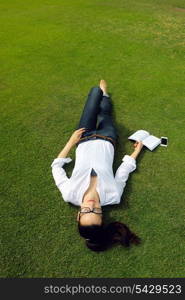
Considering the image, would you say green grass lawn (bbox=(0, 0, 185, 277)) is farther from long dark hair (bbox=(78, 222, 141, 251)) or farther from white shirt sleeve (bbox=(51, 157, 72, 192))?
white shirt sleeve (bbox=(51, 157, 72, 192))

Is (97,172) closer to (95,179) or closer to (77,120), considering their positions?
(95,179)

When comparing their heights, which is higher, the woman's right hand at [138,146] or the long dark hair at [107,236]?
the woman's right hand at [138,146]

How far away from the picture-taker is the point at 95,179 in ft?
15.4

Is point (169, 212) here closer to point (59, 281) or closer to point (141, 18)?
point (59, 281)

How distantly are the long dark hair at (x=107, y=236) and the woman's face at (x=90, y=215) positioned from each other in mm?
69

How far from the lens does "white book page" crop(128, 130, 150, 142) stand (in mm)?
6082

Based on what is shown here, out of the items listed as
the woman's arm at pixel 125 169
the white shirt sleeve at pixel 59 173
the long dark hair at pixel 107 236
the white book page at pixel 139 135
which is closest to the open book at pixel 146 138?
the white book page at pixel 139 135

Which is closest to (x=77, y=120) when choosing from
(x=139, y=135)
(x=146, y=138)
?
(x=139, y=135)

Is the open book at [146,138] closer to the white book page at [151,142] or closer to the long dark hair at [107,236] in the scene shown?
the white book page at [151,142]

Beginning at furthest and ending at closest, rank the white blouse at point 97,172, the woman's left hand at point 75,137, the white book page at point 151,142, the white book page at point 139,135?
the white book page at point 139,135 → the white book page at point 151,142 → the woman's left hand at point 75,137 → the white blouse at point 97,172

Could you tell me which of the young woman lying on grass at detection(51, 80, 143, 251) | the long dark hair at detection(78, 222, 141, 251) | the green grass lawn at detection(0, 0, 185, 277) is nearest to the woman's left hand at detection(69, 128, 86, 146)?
the young woman lying on grass at detection(51, 80, 143, 251)

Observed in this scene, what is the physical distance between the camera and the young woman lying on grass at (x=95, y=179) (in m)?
4.17

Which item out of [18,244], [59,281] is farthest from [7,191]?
[59,281]

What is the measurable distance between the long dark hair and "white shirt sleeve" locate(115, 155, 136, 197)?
2.15 feet
